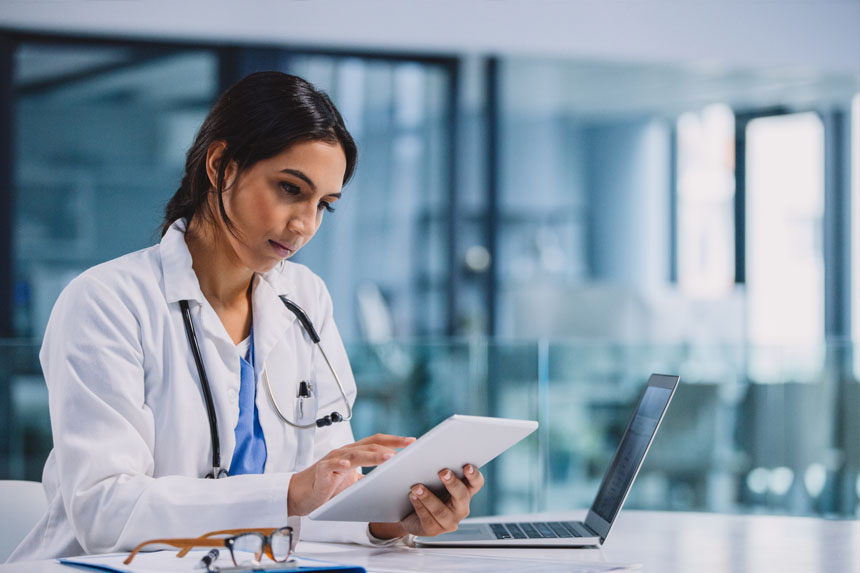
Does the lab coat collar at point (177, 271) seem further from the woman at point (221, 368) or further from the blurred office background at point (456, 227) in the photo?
the blurred office background at point (456, 227)

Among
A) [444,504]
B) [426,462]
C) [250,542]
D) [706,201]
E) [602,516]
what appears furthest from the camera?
[706,201]

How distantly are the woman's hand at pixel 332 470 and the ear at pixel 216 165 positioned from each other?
504 mm

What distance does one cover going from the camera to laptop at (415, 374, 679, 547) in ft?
4.52

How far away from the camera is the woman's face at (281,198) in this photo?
1531 mm

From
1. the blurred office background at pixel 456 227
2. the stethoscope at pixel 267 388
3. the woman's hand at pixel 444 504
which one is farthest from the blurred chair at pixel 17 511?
the blurred office background at pixel 456 227

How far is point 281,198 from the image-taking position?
1539 millimetres

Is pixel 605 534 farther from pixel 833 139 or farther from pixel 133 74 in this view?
pixel 833 139

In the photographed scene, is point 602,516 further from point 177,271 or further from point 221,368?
point 177,271

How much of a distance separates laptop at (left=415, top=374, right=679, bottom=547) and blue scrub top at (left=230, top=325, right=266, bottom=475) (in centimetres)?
32

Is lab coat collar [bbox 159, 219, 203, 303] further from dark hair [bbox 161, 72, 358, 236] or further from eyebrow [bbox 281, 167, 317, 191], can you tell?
eyebrow [bbox 281, 167, 317, 191]

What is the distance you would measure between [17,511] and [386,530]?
581 mm

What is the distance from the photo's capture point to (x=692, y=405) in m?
3.90

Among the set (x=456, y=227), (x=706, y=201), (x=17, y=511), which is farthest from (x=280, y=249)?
(x=706, y=201)

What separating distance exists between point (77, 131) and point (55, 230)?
0.47m
